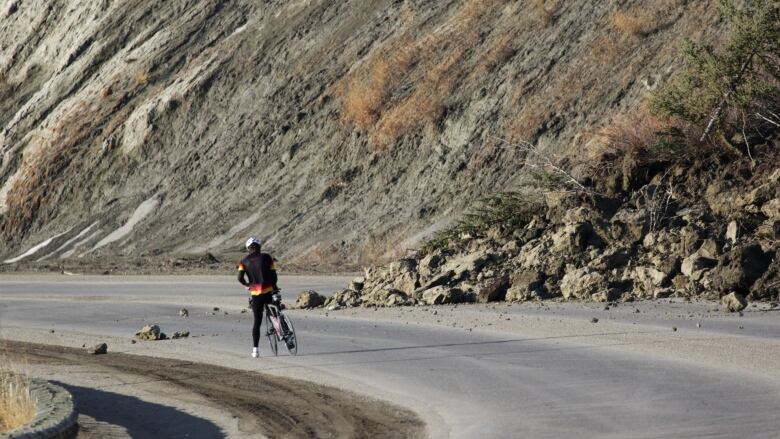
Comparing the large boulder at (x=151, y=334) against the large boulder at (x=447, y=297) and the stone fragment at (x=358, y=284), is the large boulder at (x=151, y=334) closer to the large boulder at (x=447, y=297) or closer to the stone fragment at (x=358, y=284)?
the large boulder at (x=447, y=297)

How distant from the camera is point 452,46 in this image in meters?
39.1

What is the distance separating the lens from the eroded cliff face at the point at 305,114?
111ft

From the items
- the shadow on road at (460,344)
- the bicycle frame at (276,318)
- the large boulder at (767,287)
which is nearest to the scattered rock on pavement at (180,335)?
the bicycle frame at (276,318)

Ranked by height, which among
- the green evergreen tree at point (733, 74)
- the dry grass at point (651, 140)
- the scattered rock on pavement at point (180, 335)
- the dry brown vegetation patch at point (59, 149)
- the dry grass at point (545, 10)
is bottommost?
the scattered rock on pavement at point (180, 335)

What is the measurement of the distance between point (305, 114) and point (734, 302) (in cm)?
2581

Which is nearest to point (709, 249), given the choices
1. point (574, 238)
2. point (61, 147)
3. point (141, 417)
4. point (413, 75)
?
point (574, 238)

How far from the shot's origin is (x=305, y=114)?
40719 millimetres

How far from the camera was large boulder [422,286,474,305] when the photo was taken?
794 inches

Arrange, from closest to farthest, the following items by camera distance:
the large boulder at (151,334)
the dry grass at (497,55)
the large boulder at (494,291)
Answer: the large boulder at (151,334)
the large boulder at (494,291)
the dry grass at (497,55)

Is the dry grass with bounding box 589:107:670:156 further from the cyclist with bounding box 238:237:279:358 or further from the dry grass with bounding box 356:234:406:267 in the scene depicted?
the cyclist with bounding box 238:237:279:358

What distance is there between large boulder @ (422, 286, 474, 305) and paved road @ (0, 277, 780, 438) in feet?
5.83

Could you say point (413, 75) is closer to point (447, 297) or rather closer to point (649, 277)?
point (447, 297)

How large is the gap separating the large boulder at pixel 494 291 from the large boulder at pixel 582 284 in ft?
3.47

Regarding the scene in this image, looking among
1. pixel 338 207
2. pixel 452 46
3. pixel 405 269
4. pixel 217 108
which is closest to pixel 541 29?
pixel 452 46
